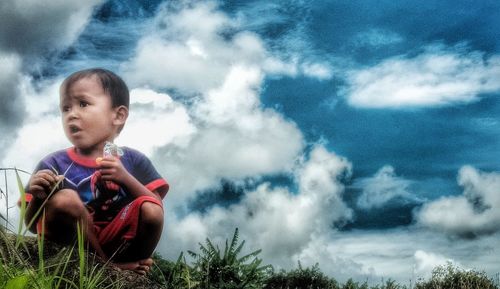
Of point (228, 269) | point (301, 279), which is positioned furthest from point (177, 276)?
point (301, 279)

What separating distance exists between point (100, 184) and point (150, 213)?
0.73 metres

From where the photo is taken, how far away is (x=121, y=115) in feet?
27.2

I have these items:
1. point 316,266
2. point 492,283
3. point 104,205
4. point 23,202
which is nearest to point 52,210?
point 104,205

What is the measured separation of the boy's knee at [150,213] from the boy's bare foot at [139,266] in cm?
51

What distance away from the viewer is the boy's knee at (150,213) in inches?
304

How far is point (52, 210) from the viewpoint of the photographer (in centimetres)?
738

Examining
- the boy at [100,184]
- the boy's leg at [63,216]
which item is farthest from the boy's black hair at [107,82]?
the boy's leg at [63,216]

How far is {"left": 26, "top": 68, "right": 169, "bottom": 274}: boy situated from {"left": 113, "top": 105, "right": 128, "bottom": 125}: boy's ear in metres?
0.01

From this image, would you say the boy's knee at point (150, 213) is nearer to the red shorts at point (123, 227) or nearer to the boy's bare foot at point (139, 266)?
the red shorts at point (123, 227)

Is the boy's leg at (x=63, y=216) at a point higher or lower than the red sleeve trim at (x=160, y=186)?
lower

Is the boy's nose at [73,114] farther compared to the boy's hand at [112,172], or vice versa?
the boy's nose at [73,114]

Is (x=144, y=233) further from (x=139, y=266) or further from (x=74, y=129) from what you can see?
(x=74, y=129)

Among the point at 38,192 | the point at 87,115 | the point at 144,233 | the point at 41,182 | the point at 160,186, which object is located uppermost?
the point at 87,115

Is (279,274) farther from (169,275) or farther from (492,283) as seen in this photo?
(169,275)
